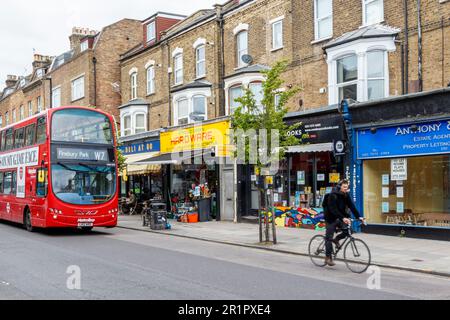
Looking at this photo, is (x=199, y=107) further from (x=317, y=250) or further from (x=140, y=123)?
(x=317, y=250)

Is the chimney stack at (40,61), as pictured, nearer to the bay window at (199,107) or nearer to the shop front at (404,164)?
the bay window at (199,107)

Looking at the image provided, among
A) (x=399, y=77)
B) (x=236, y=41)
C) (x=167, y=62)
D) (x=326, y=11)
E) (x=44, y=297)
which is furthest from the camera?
(x=167, y=62)

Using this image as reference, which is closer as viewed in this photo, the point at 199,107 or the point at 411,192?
the point at 411,192

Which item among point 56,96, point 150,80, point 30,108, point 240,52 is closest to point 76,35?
point 56,96

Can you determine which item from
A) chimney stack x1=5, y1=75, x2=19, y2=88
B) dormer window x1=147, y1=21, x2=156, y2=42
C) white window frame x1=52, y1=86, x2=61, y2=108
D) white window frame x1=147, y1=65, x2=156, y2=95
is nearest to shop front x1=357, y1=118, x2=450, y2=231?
white window frame x1=147, y1=65, x2=156, y2=95

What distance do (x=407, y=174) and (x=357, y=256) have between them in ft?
21.0

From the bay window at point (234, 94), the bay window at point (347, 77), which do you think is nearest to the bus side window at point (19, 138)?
the bay window at point (234, 94)

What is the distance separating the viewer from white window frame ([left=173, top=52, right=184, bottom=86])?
26011 mm

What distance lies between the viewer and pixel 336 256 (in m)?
10.6

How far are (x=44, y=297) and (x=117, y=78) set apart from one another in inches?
1074

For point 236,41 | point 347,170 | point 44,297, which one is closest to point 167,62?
point 236,41

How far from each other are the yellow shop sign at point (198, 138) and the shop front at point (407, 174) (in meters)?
6.64

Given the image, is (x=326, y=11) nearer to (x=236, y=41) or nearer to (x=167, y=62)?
(x=236, y=41)

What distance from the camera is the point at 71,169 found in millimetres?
16422
